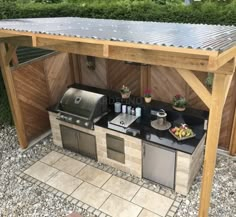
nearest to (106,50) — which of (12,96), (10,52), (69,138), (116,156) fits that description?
(116,156)

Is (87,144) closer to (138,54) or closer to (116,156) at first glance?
(116,156)

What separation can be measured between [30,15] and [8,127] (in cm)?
376

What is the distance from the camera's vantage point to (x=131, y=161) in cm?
625

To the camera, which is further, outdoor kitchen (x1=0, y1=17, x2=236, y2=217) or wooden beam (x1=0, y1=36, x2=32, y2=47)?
wooden beam (x1=0, y1=36, x2=32, y2=47)

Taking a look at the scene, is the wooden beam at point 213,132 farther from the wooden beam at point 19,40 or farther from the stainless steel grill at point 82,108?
the wooden beam at point 19,40

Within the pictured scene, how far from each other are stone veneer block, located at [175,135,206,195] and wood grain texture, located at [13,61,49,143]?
455 cm

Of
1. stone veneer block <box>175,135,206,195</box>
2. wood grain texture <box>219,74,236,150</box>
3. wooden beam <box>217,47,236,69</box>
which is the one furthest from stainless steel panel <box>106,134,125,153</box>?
wooden beam <box>217,47,236,69</box>

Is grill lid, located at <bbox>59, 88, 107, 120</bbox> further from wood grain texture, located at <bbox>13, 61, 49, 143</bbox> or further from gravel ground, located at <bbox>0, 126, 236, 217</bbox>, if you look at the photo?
gravel ground, located at <bbox>0, 126, 236, 217</bbox>

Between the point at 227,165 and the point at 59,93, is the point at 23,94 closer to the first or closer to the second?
the point at 59,93

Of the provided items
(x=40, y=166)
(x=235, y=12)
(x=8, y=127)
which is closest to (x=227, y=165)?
(x=235, y=12)

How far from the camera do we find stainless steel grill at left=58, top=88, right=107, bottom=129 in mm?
6509

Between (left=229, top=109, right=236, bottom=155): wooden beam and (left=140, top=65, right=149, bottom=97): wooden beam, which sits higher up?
(left=140, top=65, right=149, bottom=97): wooden beam

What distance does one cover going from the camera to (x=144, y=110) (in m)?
6.76

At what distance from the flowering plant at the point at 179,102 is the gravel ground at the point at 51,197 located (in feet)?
5.87
